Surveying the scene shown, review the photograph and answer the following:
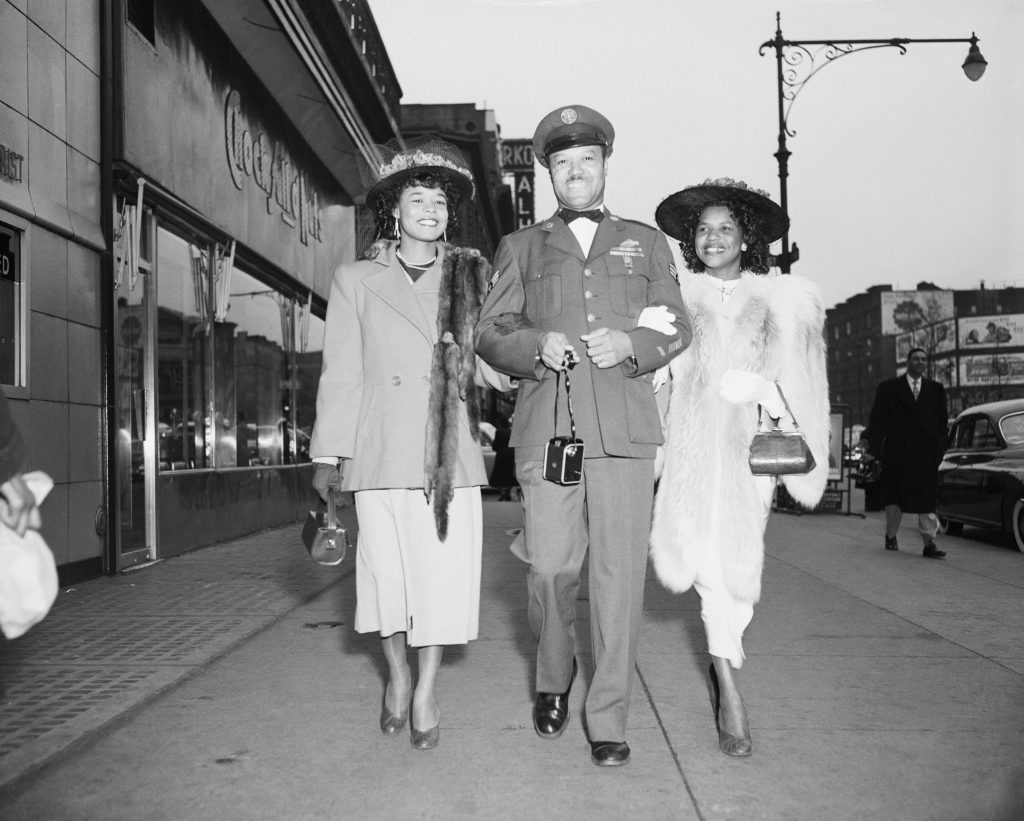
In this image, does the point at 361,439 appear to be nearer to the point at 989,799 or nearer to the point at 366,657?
the point at 366,657

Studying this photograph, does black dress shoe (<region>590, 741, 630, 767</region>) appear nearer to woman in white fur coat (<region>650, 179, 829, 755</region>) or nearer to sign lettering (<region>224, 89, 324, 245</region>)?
woman in white fur coat (<region>650, 179, 829, 755</region>)

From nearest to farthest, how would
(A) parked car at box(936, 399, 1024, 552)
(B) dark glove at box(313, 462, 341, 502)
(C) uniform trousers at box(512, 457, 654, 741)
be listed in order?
(C) uniform trousers at box(512, 457, 654, 741), (B) dark glove at box(313, 462, 341, 502), (A) parked car at box(936, 399, 1024, 552)

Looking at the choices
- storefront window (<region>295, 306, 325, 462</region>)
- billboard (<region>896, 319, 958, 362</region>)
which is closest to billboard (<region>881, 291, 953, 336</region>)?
billboard (<region>896, 319, 958, 362</region>)

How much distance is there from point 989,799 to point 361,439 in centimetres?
236

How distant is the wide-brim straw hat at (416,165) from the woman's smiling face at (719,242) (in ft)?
3.03

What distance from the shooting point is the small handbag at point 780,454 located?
13.3 ft

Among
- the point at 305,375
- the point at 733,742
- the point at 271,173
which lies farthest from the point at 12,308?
the point at 305,375

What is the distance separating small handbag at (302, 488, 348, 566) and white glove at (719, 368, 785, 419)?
5.01 ft

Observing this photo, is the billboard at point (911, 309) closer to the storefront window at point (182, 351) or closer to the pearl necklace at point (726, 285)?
the storefront window at point (182, 351)

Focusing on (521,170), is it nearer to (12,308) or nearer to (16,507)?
(12,308)

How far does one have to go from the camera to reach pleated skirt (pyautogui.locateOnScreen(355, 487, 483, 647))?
407cm

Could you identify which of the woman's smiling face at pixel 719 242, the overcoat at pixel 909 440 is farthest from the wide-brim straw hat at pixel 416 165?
the overcoat at pixel 909 440

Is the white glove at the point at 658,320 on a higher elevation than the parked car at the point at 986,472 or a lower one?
higher

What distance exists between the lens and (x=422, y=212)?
4.28 metres
